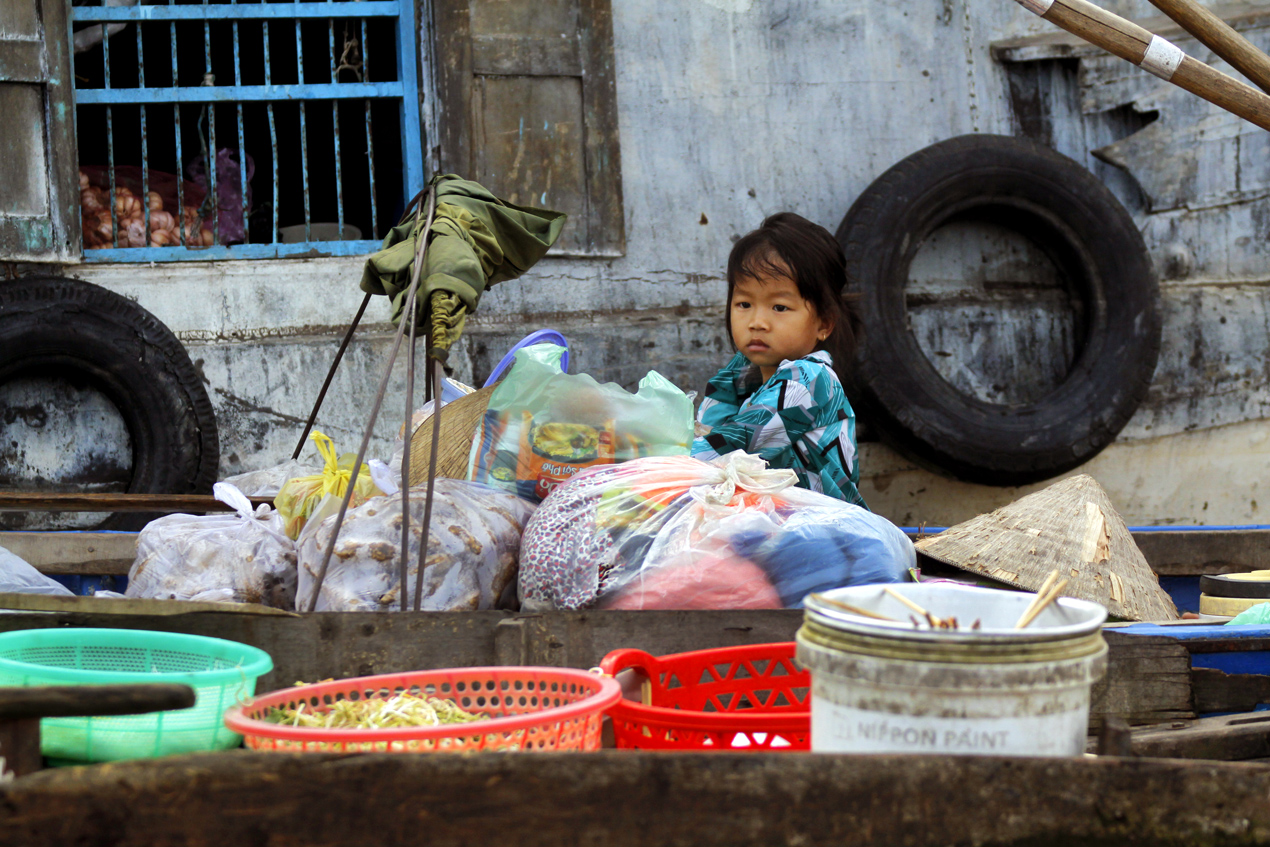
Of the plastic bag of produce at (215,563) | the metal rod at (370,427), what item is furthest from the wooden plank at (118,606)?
the plastic bag of produce at (215,563)

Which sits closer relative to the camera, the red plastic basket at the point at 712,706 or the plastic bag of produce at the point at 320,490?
the red plastic basket at the point at 712,706

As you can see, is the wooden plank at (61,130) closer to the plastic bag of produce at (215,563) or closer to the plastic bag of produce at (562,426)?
the plastic bag of produce at (215,563)

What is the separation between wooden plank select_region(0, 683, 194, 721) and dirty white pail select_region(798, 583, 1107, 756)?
608 mm

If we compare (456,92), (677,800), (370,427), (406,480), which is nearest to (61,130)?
(456,92)

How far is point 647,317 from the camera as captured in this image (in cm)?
459

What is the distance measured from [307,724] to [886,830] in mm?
679

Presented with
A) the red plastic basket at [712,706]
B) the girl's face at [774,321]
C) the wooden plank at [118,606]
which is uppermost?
the girl's face at [774,321]

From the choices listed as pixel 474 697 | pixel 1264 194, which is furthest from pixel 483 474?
pixel 1264 194

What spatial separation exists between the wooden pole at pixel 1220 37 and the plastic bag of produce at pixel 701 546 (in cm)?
197

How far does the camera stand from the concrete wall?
14.2 feet

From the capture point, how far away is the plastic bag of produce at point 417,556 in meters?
1.91

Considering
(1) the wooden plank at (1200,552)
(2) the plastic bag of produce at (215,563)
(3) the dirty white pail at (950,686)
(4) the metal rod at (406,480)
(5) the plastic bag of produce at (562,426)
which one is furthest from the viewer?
(1) the wooden plank at (1200,552)

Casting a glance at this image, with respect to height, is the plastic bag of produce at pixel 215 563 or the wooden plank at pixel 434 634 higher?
the plastic bag of produce at pixel 215 563

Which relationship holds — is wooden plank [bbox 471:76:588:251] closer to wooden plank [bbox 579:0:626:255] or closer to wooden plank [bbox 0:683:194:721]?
wooden plank [bbox 579:0:626:255]
